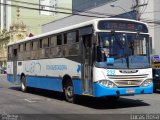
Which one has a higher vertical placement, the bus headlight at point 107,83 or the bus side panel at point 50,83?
→ the bus headlight at point 107,83

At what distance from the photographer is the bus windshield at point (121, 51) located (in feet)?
45.1

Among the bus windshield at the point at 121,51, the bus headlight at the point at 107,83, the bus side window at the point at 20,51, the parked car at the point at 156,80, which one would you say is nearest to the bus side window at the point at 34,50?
the bus side window at the point at 20,51

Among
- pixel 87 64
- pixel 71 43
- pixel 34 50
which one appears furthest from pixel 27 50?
pixel 87 64

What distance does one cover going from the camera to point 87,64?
47.8ft

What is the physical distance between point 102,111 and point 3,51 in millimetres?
83811

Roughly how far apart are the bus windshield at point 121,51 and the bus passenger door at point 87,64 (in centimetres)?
70

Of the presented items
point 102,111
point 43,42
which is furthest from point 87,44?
point 43,42

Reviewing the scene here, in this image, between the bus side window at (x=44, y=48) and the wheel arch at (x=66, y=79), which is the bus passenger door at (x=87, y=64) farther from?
the bus side window at (x=44, y=48)

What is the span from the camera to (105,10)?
5859 cm

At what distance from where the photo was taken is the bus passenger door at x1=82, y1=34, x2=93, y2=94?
14.4 m

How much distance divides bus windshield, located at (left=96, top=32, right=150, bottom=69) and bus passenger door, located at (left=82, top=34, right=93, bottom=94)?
0.70m

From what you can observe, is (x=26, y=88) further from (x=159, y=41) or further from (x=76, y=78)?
(x=159, y=41)

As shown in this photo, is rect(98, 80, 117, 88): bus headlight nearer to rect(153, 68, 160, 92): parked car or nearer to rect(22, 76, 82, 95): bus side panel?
rect(22, 76, 82, 95): bus side panel

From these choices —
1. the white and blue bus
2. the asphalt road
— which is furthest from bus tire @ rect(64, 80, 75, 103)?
the asphalt road
